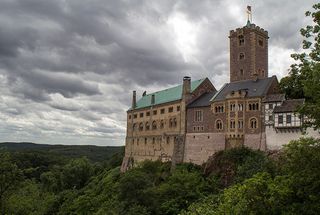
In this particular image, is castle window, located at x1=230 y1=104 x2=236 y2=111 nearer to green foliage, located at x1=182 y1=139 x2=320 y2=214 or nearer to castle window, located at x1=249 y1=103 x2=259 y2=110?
castle window, located at x1=249 y1=103 x2=259 y2=110

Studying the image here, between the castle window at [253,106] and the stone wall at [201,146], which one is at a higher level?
the castle window at [253,106]

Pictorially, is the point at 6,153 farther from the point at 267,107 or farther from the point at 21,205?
the point at 267,107

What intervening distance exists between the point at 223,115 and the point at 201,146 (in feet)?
19.9

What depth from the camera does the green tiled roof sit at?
64.8 m

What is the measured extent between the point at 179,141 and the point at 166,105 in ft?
25.0

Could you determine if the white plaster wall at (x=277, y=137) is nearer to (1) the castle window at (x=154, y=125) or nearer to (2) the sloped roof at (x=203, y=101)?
(2) the sloped roof at (x=203, y=101)

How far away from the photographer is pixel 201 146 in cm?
5747

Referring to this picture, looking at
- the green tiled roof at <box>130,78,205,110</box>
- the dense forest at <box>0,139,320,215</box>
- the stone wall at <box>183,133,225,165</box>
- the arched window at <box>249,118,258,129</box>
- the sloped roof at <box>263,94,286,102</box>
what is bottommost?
the dense forest at <box>0,139,320,215</box>

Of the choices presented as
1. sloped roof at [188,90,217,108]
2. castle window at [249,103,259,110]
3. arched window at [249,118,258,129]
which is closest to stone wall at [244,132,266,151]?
arched window at [249,118,258,129]

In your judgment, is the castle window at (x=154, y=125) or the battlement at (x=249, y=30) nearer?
the battlement at (x=249, y=30)

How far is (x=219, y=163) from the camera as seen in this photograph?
51.7m

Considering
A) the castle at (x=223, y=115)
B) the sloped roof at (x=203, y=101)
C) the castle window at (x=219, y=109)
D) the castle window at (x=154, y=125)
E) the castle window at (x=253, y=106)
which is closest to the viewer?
the castle at (x=223, y=115)

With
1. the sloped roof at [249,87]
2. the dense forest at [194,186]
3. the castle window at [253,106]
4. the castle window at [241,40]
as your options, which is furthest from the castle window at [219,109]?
the castle window at [241,40]

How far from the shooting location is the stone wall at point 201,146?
54781 mm
